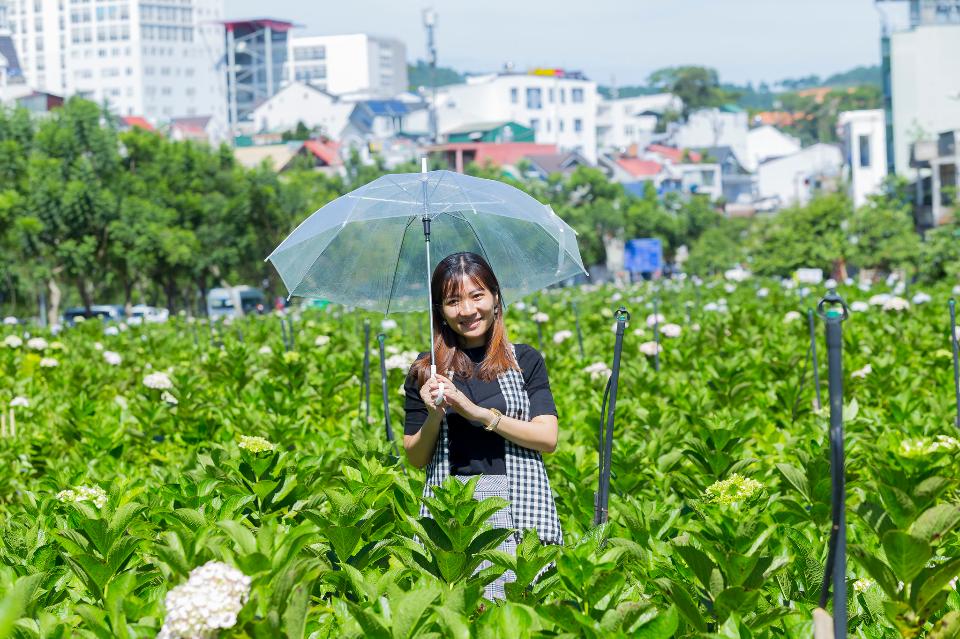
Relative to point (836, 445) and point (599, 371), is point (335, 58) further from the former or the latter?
point (836, 445)

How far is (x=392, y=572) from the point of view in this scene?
3893 millimetres

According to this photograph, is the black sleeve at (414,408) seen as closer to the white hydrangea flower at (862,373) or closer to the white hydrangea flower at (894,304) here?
the white hydrangea flower at (862,373)

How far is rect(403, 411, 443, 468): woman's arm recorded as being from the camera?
4565mm

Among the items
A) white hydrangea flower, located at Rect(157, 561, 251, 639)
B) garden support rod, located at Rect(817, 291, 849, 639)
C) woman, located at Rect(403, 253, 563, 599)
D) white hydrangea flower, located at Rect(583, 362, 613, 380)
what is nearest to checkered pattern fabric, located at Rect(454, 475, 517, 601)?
woman, located at Rect(403, 253, 563, 599)

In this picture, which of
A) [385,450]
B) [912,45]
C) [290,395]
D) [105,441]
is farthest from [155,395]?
[912,45]

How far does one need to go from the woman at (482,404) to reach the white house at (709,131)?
149352 mm

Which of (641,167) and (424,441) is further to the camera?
(641,167)

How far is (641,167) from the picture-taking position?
372ft

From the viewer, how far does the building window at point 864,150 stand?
282 ft

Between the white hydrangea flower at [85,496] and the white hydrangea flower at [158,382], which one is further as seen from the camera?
the white hydrangea flower at [158,382]

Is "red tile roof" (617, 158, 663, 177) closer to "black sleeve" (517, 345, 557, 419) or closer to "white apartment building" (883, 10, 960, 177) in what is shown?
"white apartment building" (883, 10, 960, 177)

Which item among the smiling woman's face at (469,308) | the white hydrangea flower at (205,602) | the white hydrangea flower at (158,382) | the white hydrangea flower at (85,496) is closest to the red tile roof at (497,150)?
the white hydrangea flower at (158,382)

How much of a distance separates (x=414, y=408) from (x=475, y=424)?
0.23 meters

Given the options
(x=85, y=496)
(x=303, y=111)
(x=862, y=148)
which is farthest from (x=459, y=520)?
(x=303, y=111)
